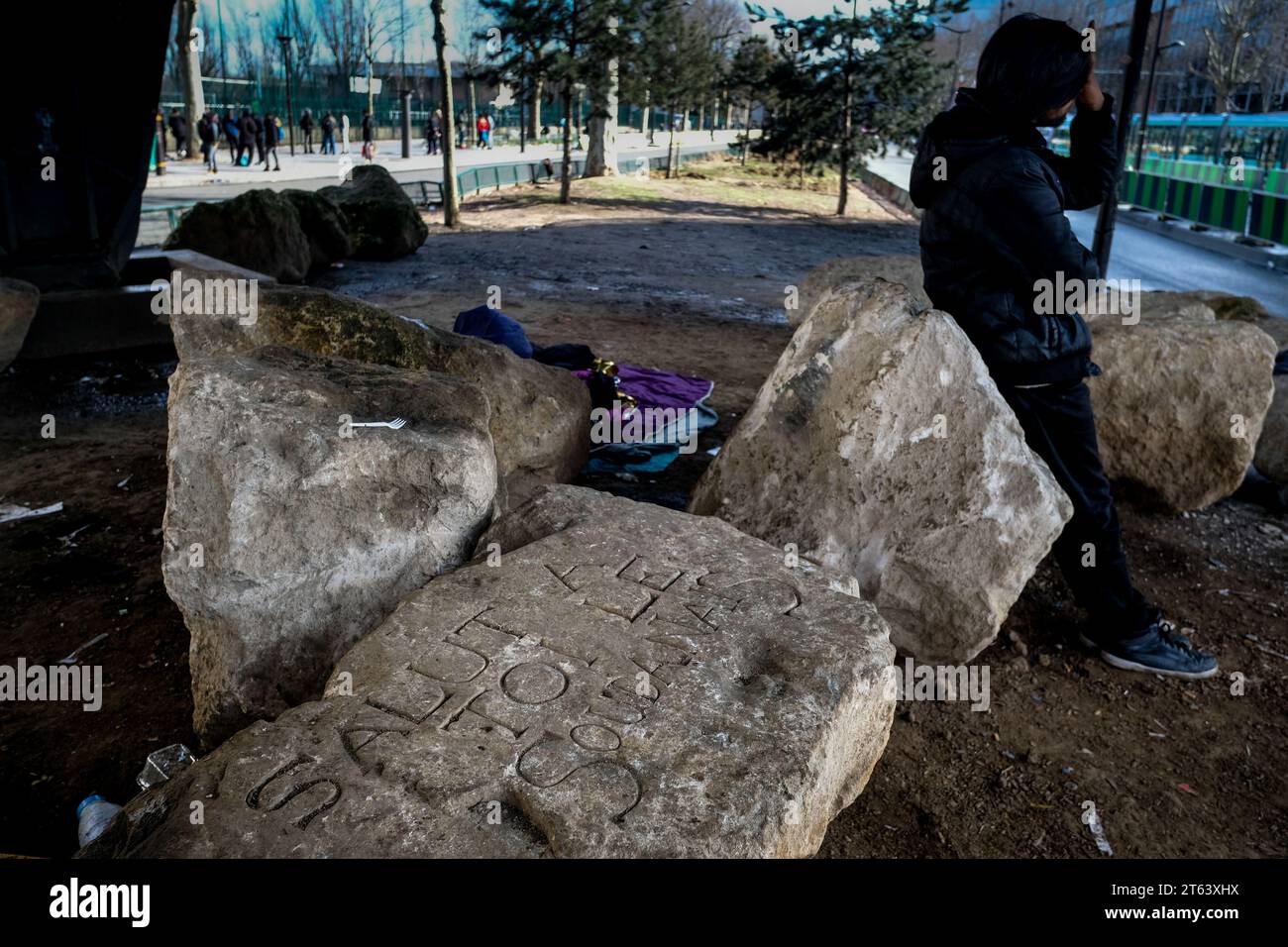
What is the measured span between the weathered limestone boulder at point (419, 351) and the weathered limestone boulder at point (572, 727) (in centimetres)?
200

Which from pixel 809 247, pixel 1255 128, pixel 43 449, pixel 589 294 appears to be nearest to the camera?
pixel 43 449

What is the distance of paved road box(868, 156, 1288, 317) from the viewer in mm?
15055

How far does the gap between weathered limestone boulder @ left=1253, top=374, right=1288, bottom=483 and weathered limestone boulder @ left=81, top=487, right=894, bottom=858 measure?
13.5 feet

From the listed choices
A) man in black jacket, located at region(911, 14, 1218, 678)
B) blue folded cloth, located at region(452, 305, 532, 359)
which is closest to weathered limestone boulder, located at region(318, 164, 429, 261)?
blue folded cloth, located at region(452, 305, 532, 359)

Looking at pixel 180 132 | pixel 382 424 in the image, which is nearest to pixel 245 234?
pixel 382 424

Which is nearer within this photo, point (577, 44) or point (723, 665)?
point (723, 665)

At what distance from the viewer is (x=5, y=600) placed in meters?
4.66

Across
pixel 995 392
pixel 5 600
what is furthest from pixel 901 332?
pixel 5 600

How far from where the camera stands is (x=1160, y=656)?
166 inches

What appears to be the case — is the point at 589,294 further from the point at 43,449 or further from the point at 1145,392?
the point at 1145,392

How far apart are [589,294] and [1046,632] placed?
8330 millimetres

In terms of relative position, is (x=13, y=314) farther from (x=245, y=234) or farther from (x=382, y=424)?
(x=382, y=424)

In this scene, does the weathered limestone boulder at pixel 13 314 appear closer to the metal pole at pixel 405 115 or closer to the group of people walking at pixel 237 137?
the group of people walking at pixel 237 137
